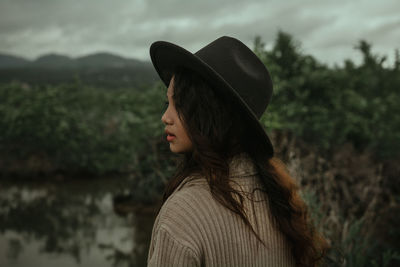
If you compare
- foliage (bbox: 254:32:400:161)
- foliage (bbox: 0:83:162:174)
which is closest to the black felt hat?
A: foliage (bbox: 254:32:400:161)

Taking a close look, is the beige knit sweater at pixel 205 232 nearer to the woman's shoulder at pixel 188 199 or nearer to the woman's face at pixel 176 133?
the woman's shoulder at pixel 188 199

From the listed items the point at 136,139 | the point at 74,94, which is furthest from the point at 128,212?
the point at 74,94

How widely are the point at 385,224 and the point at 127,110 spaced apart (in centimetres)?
807

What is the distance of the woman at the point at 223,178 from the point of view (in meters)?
0.92

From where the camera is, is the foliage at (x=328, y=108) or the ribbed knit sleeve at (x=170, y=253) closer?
the ribbed knit sleeve at (x=170, y=253)

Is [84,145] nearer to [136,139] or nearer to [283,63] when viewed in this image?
[136,139]

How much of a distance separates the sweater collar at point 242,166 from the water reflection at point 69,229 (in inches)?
210

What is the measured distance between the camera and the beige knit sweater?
0.89 metres

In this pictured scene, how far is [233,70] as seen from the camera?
108 cm

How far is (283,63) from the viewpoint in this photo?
304 inches

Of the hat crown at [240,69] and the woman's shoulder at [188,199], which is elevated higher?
the hat crown at [240,69]

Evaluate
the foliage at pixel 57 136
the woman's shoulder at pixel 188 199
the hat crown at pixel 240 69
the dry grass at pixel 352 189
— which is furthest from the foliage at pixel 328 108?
the woman's shoulder at pixel 188 199

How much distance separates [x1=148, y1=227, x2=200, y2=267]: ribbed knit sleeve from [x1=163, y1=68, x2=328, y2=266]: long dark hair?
6.4 inches

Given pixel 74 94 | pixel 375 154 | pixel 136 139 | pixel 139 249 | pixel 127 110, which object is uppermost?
pixel 74 94
